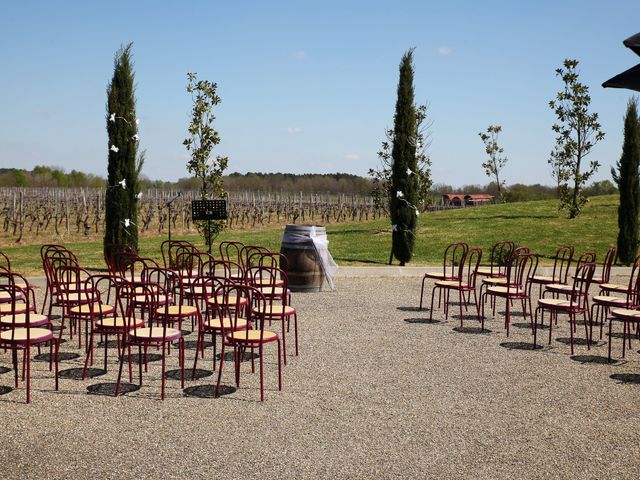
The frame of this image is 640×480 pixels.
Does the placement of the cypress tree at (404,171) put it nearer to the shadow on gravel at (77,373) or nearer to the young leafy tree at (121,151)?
the young leafy tree at (121,151)

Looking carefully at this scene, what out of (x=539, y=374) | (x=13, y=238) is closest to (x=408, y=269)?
(x=539, y=374)

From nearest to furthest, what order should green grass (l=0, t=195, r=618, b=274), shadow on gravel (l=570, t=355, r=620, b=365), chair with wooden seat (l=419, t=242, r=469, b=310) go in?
1. shadow on gravel (l=570, t=355, r=620, b=365)
2. chair with wooden seat (l=419, t=242, r=469, b=310)
3. green grass (l=0, t=195, r=618, b=274)

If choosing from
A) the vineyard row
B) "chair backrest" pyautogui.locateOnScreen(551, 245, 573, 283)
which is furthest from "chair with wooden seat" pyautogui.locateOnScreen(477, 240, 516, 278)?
the vineyard row

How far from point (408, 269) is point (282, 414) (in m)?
9.93

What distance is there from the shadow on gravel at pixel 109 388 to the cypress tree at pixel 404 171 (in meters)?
11.2

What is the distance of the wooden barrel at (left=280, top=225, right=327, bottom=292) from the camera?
36.6 feet

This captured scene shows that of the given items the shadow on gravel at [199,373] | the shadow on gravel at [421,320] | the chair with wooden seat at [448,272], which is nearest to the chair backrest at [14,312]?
the shadow on gravel at [199,373]

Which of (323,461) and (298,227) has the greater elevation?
(298,227)

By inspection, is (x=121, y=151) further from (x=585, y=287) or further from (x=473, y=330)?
(x=585, y=287)

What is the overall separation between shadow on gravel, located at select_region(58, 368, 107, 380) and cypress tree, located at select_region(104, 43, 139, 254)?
28.0 feet

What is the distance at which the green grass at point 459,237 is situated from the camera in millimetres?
17812

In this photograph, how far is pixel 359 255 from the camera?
60.2 ft

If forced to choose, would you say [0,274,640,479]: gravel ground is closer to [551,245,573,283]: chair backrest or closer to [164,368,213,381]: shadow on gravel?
Answer: [164,368,213,381]: shadow on gravel

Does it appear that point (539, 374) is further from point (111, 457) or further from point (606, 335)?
point (111, 457)
